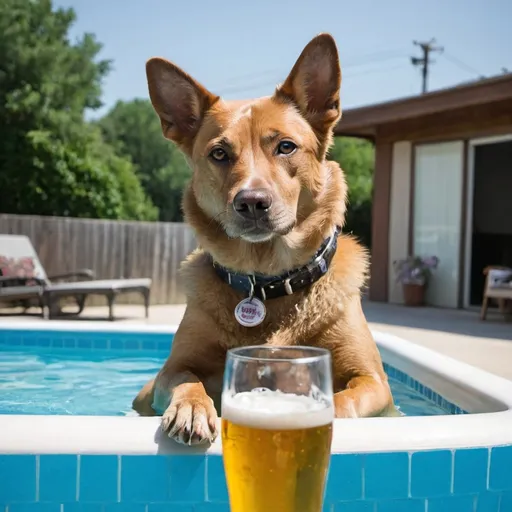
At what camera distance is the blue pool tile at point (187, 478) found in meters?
1.82

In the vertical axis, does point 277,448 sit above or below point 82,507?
above

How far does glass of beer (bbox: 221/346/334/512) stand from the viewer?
113 cm

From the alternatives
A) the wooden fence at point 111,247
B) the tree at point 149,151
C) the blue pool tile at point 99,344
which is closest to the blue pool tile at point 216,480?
the blue pool tile at point 99,344

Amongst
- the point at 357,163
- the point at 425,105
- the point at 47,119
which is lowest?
the point at 425,105

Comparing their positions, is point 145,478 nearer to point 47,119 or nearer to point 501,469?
point 501,469

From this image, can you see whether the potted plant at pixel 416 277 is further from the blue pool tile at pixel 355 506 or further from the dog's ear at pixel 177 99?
the blue pool tile at pixel 355 506

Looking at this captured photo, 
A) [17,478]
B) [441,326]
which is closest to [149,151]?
[441,326]

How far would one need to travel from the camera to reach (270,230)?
7.61 ft

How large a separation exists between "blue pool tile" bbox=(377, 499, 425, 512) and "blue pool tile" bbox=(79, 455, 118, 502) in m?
0.79

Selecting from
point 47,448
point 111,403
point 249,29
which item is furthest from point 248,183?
point 249,29

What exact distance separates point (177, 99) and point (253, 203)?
0.76 metres

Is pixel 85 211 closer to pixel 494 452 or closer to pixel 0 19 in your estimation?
pixel 0 19

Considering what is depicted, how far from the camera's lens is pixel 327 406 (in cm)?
118

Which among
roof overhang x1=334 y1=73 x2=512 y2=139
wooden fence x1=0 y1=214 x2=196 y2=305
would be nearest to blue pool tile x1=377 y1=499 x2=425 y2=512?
roof overhang x1=334 y1=73 x2=512 y2=139
